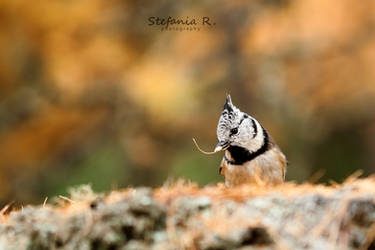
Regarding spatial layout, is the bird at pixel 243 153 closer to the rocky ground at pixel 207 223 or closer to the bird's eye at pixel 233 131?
the bird's eye at pixel 233 131

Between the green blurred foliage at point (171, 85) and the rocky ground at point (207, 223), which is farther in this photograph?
the green blurred foliage at point (171, 85)

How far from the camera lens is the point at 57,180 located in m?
9.75

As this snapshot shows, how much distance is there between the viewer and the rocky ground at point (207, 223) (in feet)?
8.39

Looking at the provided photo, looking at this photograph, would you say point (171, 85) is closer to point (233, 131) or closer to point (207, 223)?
point (233, 131)

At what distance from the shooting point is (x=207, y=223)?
2.62 metres

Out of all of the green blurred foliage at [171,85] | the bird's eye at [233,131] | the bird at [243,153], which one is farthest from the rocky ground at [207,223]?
the green blurred foliage at [171,85]

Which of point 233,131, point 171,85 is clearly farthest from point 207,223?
point 171,85

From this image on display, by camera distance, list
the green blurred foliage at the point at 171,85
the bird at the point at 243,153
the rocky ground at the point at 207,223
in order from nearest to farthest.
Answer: the rocky ground at the point at 207,223, the bird at the point at 243,153, the green blurred foliage at the point at 171,85

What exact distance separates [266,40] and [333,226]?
7.18 meters

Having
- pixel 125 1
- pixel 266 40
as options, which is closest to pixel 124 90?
pixel 125 1

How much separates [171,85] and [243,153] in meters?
3.48

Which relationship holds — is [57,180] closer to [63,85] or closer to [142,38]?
[63,85]

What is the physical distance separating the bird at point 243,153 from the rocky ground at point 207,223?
1856 mm

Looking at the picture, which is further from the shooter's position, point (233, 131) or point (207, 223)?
point (233, 131)
